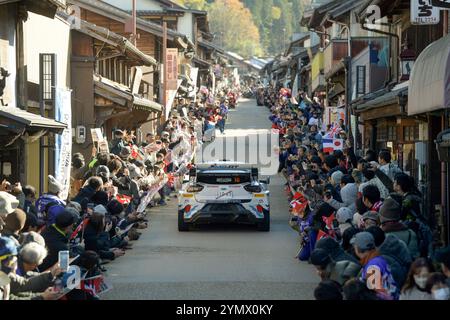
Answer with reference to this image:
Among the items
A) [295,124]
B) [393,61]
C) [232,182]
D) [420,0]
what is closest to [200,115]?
[295,124]

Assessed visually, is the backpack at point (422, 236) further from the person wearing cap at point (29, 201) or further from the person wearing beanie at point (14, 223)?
the person wearing cap at point (29, 201)

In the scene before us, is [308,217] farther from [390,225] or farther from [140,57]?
[140,57]

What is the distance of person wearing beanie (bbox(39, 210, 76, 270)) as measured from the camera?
43.3 ft

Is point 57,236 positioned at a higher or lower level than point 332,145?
lower

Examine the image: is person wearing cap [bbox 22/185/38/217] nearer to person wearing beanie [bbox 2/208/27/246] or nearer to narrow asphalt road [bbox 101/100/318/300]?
narrow asphalt road [bbox 101/100/318/300]

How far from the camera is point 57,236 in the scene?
1332cm

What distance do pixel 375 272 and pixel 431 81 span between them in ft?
20.9

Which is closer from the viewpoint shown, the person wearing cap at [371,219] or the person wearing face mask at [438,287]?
the person wearing face mask at [438,287]

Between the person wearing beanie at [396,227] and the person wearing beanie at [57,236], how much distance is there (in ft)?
13.8

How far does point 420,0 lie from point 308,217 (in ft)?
15.2

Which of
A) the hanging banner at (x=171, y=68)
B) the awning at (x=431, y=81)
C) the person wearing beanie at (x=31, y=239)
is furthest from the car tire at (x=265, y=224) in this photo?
the hanging banner at (x=171, y=68)

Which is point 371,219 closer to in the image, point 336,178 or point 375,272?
point 375,272

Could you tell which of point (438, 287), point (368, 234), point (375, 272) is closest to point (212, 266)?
point (368, 234)

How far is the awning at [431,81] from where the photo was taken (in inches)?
581
